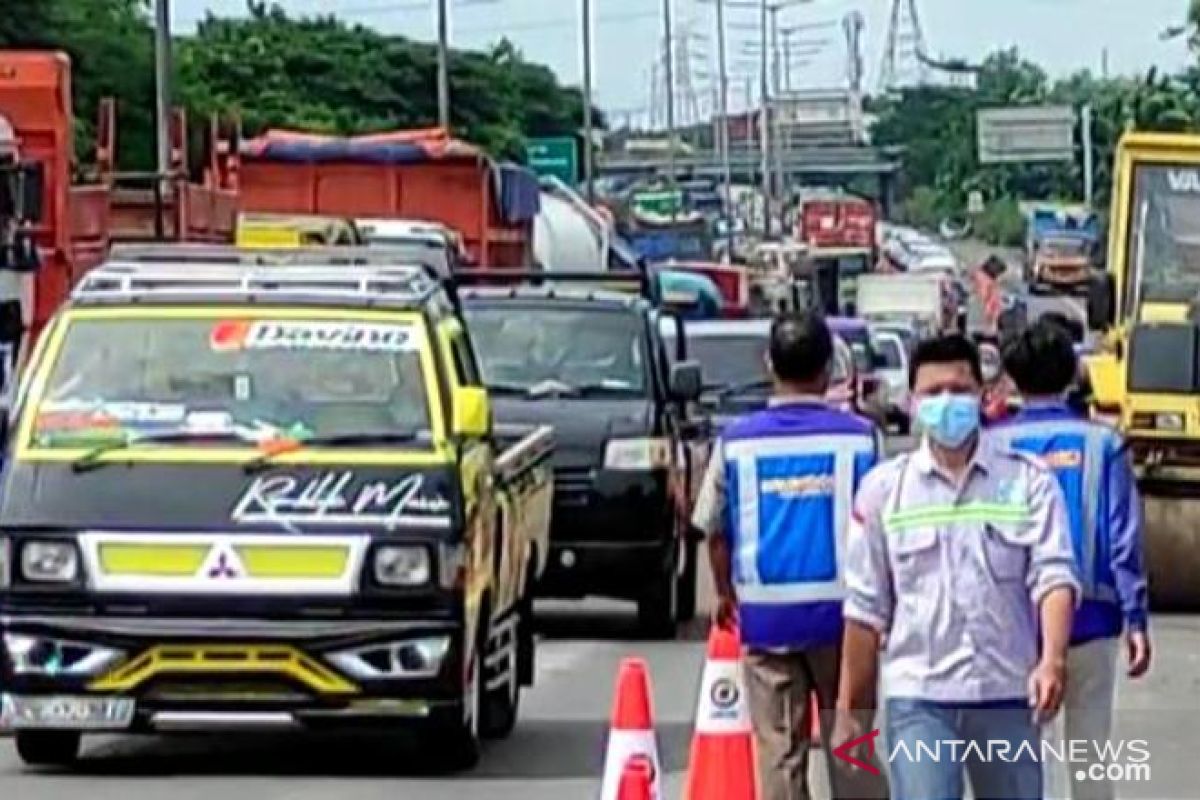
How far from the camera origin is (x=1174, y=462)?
78.2ft

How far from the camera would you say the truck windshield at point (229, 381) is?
48.9ft

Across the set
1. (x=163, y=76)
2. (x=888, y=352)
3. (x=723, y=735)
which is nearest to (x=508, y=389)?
(x=723, y=735)

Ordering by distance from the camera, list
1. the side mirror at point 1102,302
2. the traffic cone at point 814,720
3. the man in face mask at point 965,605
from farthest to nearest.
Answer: the side mirror at point 1102,302
the traffic cone at point 814,720
the man in face mask at point 965,605

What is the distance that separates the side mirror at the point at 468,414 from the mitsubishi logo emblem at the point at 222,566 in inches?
45.6

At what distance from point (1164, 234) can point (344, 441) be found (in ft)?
42.5

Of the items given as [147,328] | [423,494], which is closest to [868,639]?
[423,494]

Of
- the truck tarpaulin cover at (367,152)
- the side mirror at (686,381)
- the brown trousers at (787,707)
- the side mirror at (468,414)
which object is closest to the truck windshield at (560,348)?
the side mirror at (686,381)

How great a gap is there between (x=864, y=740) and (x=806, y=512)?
1391mm

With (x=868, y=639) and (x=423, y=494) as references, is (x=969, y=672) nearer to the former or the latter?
(x=868, y=639)

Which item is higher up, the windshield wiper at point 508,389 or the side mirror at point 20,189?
the side mirror at point 20,189

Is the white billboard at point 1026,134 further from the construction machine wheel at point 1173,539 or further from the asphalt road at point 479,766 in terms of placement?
the asphalt road at point 479,766

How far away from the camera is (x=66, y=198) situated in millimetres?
28562

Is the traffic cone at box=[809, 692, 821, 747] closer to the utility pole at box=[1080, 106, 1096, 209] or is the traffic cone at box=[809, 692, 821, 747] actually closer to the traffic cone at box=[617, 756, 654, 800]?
the traffic cone at box=[617, 756, 654, 800]

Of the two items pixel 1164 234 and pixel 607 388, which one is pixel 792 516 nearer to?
pixel 607 388
